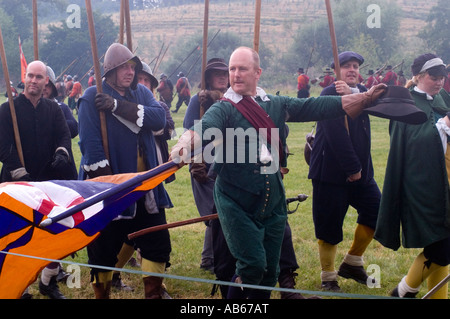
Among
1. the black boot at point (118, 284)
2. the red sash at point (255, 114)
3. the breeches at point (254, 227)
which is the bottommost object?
the black boot at point (118, 284)

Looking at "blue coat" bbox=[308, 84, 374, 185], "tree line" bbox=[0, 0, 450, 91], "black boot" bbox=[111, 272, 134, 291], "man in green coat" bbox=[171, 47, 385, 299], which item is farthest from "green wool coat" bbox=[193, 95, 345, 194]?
"tree line" bbox=[0, 0, 450, 91]

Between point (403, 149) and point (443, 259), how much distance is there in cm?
83

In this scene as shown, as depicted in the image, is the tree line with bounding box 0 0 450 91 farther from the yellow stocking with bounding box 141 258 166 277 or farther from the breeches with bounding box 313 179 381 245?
the yellow stocking with bounding box 141 258 166 277

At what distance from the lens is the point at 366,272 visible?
5648 mm

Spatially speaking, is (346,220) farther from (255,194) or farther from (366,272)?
(255,194)

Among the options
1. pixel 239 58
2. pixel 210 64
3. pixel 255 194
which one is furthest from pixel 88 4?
pixel 255 194

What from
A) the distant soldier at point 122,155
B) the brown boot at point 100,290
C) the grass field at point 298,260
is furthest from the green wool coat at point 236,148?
the grass field at point 298,260

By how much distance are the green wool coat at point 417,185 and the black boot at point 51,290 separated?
8.70 ft

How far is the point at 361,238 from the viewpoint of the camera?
17.9 ft

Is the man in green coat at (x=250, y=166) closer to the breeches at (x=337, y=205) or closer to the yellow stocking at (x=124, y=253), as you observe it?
the breeches at (x=337, y=205)

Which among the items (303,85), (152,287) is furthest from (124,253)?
(303,85)

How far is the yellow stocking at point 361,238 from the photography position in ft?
17.8

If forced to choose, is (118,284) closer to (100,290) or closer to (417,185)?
(100,290)

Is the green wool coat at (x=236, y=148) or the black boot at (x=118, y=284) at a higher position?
the green wool coat at (x=236, y=148)
